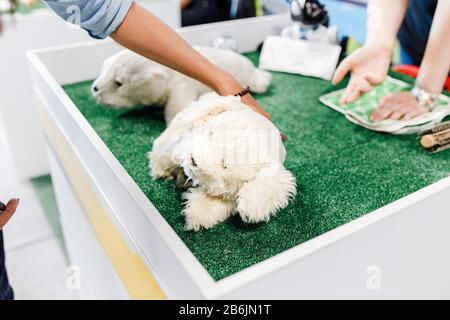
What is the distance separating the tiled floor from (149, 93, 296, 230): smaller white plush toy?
0.86 metres

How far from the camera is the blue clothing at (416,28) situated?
131cm

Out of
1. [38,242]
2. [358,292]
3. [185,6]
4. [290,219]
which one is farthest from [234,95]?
[185,6]

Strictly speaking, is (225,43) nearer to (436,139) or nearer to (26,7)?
(436,139)

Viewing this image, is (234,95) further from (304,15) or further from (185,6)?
(185,6)

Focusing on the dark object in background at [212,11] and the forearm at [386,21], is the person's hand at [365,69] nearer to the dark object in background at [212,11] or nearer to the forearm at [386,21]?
the forearm at [386,21]

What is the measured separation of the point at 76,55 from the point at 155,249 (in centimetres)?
91

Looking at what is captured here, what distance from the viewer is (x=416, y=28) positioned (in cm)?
138

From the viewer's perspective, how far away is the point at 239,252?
0.68 metres

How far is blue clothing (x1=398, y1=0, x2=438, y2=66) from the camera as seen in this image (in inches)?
51.4

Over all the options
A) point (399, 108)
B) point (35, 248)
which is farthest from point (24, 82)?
point (399, 108)

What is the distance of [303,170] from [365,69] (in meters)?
0.43

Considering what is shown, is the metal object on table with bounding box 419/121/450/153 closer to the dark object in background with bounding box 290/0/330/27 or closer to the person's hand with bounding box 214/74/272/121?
the person's hand with bounding box 214/74/272/121

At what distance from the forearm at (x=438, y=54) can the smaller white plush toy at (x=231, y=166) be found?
0.64 meters
